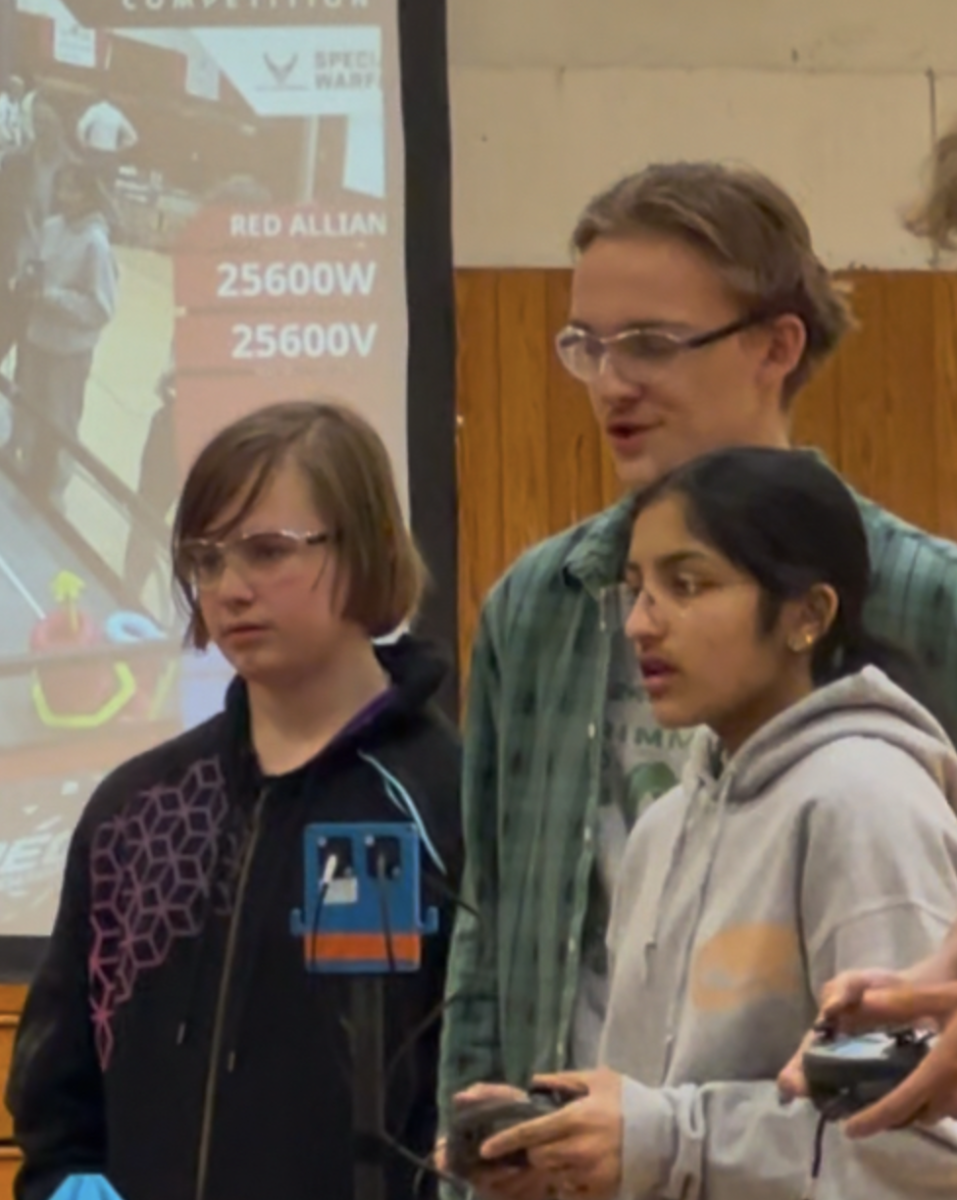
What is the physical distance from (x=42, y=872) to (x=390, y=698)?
1857 mm

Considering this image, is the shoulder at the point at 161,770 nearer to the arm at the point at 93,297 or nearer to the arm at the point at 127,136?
the arm at the point at 93,297

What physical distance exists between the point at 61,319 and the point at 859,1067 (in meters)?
2.95

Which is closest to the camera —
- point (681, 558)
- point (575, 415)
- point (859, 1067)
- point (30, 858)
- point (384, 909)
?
point (859, 1067)

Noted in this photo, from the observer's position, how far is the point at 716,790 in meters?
1.50

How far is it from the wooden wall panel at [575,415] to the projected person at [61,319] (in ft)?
2.99

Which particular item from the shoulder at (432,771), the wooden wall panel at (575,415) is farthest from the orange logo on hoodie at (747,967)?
the wooden wall panel at (575,415)

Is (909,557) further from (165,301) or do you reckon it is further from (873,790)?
(165,301)

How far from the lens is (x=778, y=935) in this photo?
139 cm

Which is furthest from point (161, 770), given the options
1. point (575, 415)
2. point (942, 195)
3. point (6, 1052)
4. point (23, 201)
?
point (575, 415)

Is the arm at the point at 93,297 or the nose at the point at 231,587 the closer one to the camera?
the nose at the point at 231,587

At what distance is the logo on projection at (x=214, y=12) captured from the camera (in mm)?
3811

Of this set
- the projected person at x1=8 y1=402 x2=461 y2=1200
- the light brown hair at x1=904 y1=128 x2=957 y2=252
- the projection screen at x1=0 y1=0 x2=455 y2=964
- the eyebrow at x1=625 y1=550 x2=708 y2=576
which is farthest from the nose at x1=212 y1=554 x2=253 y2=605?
the projection screen at x1=0 y1=0 x2=455 y2=964

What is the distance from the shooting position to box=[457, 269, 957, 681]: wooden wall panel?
4539mm

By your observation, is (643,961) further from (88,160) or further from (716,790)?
(88,160)
